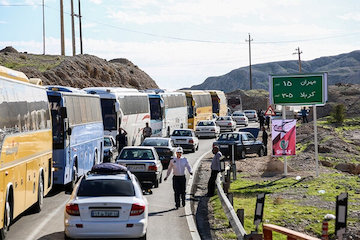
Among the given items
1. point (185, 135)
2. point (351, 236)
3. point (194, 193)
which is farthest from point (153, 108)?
point (351, 236)

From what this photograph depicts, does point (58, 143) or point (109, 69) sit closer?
point (58, 143)

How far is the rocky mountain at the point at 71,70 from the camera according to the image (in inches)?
3004

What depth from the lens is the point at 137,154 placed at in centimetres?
2406

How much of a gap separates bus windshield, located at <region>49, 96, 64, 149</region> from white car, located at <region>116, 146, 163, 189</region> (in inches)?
105

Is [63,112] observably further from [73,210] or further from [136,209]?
[136,209]

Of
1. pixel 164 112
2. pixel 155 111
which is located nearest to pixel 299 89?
pixel 155 111

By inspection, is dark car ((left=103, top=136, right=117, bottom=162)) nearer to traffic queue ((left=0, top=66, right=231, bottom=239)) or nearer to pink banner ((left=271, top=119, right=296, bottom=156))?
traffic queue ((left=0, top=66, right=231, bottom=239))

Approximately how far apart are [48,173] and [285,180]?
10.3 meters

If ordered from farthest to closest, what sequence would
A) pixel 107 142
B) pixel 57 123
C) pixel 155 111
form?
pixel 155 111, pixel 107 142, pixel 57 123

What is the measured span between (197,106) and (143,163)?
4300cm

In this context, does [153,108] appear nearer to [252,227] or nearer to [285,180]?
[285,180]

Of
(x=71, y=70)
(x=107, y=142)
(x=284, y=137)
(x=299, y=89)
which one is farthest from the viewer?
(x=71, y=70)

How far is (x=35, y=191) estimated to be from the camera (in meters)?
17.5

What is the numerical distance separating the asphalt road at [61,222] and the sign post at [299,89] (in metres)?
8.26
